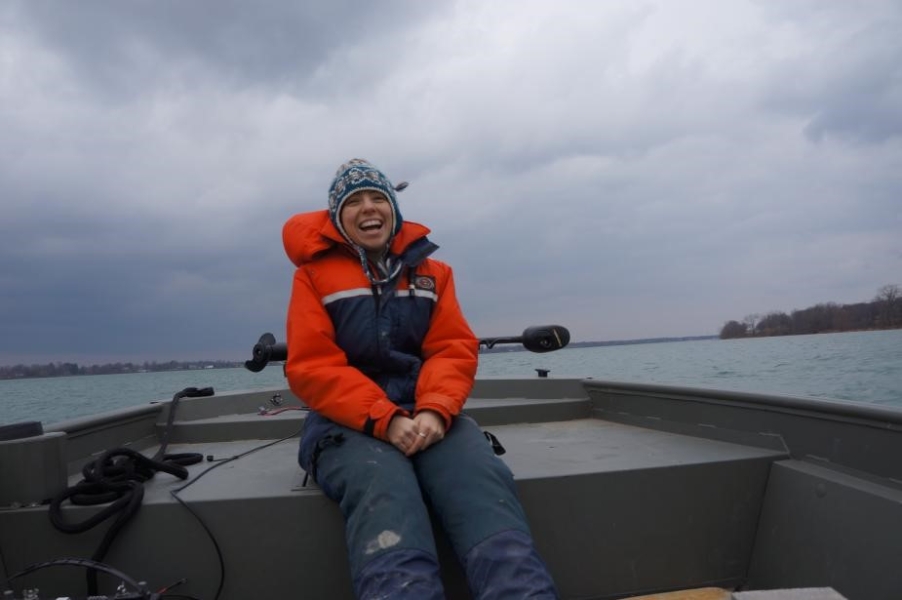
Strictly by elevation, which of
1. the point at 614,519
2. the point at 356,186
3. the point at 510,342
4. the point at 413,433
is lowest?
the point at 614,519

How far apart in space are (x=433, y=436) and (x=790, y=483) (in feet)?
3.99

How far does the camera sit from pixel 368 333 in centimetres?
210

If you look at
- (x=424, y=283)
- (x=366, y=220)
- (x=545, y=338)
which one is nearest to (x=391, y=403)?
(x=424, y=283)

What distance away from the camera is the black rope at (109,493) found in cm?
179

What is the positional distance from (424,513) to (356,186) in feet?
3.95

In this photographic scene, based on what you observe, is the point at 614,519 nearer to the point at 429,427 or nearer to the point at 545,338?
the point at 429,427

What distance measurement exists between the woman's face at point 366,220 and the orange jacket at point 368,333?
0.18ft

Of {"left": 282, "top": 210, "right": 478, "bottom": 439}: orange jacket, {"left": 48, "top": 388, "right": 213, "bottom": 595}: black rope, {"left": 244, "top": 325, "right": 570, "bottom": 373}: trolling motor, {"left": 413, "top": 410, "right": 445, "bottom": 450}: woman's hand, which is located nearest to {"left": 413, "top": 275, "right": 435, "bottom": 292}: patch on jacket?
{"left": 282, "top": 210, "right": 478, "bottom": 439}: orange jacket

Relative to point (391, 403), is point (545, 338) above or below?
above

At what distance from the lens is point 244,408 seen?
3672mm

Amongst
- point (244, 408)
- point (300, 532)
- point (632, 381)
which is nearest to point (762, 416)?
point (632, 381)

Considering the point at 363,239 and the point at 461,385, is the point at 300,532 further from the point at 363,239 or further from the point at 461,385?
the point at 363,239

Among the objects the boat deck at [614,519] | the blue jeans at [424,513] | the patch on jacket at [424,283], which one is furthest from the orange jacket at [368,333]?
the boat deck at [614,519]

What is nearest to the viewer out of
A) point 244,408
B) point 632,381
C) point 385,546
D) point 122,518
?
point 385,546
